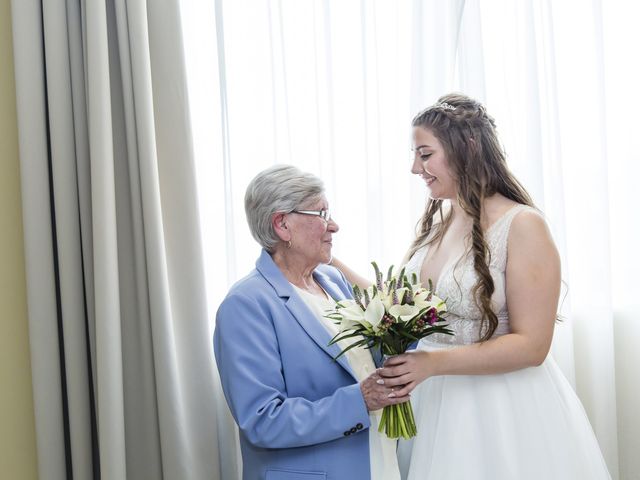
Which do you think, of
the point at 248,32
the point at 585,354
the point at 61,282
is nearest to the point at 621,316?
the point at 585,354

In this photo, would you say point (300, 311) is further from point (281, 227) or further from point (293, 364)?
point (281, 227)

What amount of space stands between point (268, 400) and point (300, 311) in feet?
0.94

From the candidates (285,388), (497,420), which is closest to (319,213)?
(285,388)

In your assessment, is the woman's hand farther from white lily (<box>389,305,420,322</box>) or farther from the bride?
white lily (<box>389,305,420,322</box>)

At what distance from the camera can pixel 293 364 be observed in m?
1.95

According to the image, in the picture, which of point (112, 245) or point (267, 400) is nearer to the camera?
point (267, 400)

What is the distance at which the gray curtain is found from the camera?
2164 millimetres

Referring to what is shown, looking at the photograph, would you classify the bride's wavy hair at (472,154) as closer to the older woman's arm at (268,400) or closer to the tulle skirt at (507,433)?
the tulle skirt at (507,433)

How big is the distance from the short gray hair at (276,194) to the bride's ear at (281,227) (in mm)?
13

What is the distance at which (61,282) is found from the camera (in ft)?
7.29

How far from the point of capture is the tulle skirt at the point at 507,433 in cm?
184

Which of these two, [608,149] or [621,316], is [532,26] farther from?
[621,316]

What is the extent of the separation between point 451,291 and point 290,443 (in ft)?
2.08

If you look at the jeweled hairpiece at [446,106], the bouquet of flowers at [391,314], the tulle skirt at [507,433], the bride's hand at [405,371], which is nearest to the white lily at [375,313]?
the bouquet of flowers at [391,314]
